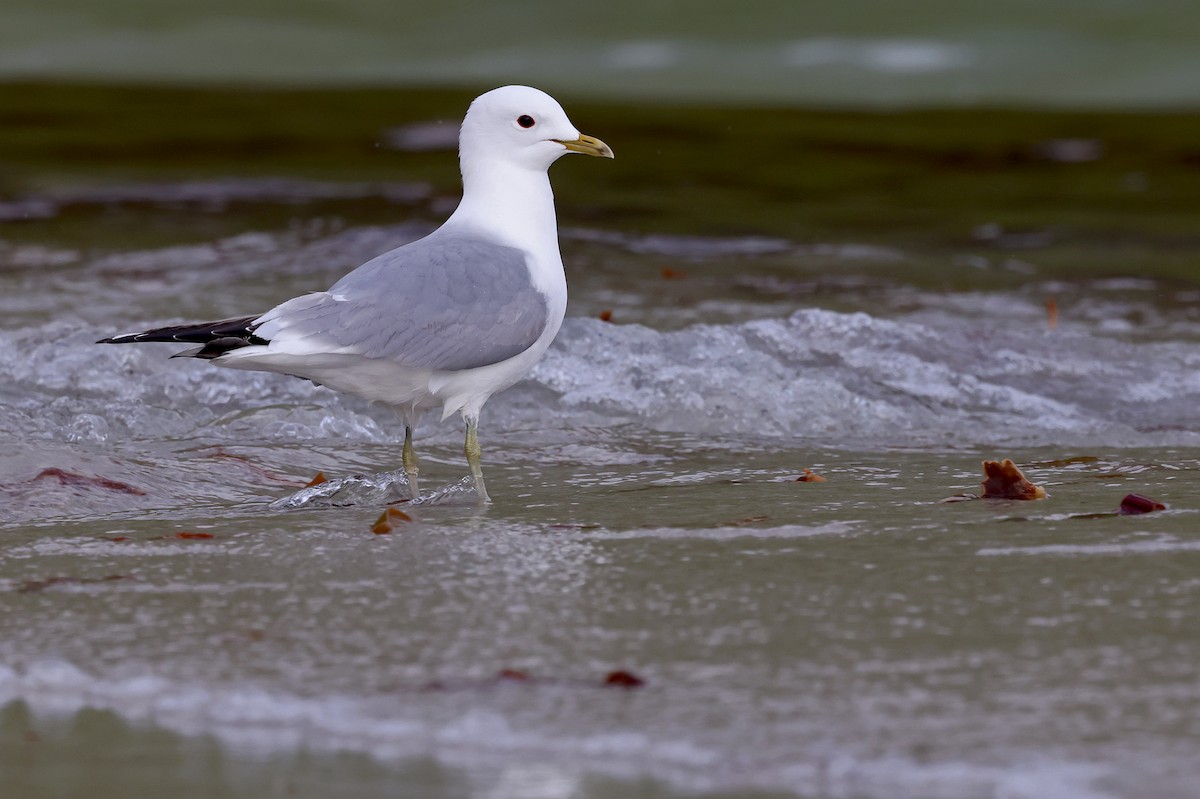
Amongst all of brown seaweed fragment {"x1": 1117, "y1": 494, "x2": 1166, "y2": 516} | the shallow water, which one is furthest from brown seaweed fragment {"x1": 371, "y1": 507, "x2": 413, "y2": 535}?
brown seaweed fragment {"x1": 1117, "y1": 494, "x2": 1166, "y2": 516}

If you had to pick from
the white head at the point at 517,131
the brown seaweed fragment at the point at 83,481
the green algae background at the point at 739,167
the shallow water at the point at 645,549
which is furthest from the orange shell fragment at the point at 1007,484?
the green algae background at the point at 739,167

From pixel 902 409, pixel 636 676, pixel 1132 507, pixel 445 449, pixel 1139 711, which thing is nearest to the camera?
pixel 1139 711

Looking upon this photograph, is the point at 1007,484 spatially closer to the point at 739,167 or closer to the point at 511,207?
the point at 511,207

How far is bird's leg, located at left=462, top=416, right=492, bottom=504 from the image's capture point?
3336mm

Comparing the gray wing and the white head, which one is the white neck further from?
the gray wing

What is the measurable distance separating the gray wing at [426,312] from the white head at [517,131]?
0.43 metres

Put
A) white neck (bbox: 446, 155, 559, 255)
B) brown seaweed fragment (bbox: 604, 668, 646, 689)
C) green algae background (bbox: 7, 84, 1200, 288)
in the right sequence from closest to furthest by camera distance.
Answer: brown seaweed fragment (bbox: 604, 668, 646, 689) → white neck (bbox: 446, 155, 559, 255) → green algae background (bbox: 7, 84, 1200, 288)

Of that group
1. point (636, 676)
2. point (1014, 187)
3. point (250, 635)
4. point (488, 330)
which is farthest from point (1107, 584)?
point (1014, 187)

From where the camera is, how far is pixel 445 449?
4.13 meters

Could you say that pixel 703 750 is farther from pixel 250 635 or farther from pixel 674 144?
pixel 674 144

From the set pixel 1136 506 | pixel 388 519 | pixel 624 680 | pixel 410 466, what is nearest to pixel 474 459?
pixel 410 466

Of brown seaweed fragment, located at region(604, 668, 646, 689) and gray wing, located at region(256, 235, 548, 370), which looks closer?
brown seaweed fragment, located at region(604, 668, 646, 689)

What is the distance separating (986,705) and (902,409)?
2.63 m

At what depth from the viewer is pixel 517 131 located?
3895 mm
